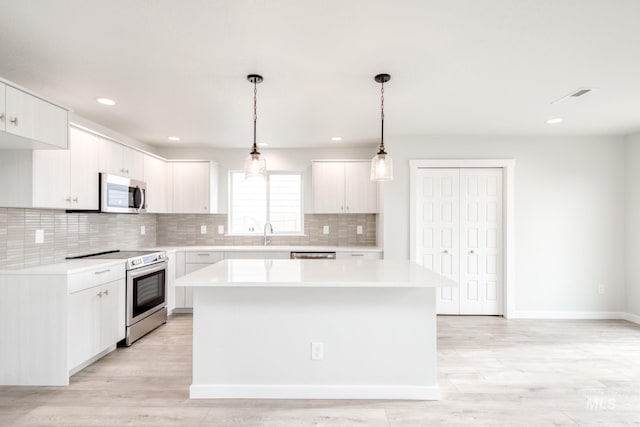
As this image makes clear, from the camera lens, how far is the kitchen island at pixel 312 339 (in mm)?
2374

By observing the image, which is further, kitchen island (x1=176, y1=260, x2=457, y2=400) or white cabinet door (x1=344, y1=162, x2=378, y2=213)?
white cabinet door (x1=344, y1=162, x2=378, y2=213)

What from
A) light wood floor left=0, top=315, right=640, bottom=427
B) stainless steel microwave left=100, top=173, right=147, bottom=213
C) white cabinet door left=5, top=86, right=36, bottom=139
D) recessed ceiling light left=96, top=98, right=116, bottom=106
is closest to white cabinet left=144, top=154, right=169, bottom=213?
stainless steel microwave left=100, top=173, right=147, bottom=213

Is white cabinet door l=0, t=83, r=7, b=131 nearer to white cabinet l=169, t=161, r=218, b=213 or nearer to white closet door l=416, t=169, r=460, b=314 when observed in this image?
white cabinet l=169, t=161, r=218, b=213

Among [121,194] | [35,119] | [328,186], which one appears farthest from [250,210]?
[35,119]

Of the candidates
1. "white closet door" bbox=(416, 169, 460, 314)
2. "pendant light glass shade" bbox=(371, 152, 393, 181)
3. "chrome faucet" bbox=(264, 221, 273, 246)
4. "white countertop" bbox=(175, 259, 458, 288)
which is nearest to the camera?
"white countertop" bbox=(175, 259, 458, 288)

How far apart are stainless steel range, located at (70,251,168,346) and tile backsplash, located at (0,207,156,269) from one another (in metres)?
0.18

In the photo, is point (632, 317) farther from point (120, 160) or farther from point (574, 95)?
point (120, 160)

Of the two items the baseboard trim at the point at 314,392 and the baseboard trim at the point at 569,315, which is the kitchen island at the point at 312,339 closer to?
the baseboard trim at the point at 314,392

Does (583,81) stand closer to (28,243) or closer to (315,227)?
(315,227)

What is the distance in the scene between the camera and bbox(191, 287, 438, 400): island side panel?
7.79 ft

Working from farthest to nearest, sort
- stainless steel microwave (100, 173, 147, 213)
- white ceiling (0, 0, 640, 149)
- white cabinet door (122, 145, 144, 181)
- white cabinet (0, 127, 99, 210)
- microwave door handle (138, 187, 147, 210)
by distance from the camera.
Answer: microwave door handle (138, 187, 147, 210) < white cabinet door (122, 145, 144, 181) < stainless steel microwave (100, 173, 147, 213) < white cabinet (0, 127, 99, 210) < white ceiling (0, 0, 640, 149)

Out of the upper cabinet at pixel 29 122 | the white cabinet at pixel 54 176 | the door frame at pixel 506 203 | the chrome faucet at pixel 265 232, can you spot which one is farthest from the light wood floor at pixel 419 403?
the chrome faucet at pixel 265 232

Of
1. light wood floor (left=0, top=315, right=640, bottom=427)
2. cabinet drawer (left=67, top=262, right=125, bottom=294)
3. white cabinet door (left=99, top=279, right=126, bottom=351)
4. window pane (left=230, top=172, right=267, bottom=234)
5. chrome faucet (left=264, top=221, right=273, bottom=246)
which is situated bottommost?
light wood floor (left=0, top=315, right=640, bottom=427)

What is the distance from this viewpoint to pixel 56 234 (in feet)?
10.4
